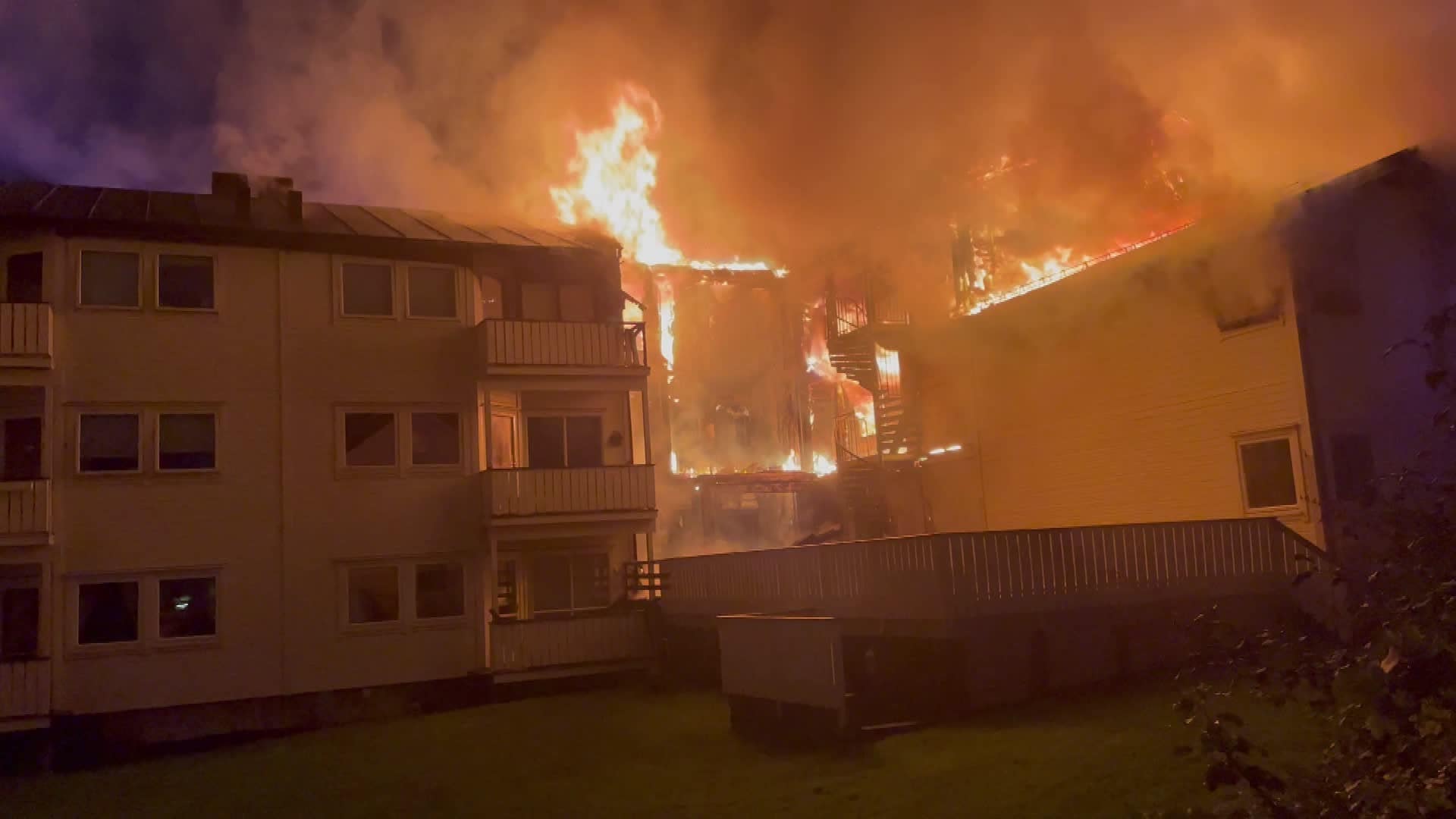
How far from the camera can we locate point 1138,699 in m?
13.4

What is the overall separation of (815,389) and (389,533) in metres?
22.6

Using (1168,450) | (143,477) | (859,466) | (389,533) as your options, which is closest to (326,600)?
(389,533)

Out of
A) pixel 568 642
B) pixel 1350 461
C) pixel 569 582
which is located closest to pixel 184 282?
pixel 569 582

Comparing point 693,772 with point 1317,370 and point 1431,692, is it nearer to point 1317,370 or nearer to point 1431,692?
point 1431,692

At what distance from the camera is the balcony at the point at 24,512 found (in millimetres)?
19531

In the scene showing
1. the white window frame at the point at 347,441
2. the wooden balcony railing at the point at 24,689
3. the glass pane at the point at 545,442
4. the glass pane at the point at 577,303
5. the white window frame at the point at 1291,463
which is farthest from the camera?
the glass pane at the point at 577,303

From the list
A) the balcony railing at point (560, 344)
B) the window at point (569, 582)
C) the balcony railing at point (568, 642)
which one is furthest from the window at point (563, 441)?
the balcony railing at point (568, 642)

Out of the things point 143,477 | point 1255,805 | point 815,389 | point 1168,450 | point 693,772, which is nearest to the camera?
point 1255,805

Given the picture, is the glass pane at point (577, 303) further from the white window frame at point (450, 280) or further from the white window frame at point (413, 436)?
the white window frame at point (413, 436)

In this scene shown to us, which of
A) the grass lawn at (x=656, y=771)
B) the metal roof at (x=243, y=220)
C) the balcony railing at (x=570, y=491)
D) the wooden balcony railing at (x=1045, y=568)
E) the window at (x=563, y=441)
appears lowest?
the grass lawn at (x=656, y=771)

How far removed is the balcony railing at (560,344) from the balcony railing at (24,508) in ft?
27.9

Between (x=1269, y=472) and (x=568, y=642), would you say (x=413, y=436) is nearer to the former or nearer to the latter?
(x=568, y=642)

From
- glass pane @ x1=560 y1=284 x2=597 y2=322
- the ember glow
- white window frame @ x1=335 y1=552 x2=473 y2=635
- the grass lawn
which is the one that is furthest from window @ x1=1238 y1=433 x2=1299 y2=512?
white window frame @ x1=335 y1=552 x2=473 y2=635

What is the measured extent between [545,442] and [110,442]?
8.71m
